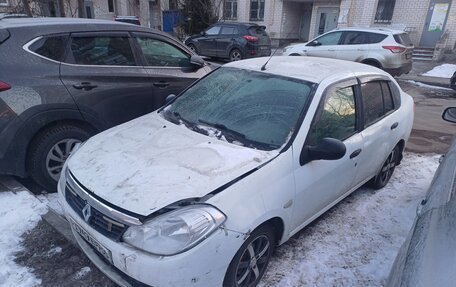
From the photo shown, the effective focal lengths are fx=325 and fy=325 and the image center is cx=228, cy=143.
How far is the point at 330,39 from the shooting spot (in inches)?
446

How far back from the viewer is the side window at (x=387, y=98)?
3.70 metres

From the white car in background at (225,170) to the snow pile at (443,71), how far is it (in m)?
12.0

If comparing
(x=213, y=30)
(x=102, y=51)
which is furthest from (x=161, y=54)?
(x=213, y=30)

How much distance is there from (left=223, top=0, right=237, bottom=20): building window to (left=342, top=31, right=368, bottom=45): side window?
13.6 metres

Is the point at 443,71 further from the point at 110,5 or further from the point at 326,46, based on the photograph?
the point at 110,5

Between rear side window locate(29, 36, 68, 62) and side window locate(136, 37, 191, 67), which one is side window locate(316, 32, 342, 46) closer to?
side window locate(136, 37, 191, 67)

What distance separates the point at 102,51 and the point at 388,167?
3.80 metres

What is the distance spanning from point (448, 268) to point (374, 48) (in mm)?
10608

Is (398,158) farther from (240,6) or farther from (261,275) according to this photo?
(240,6)

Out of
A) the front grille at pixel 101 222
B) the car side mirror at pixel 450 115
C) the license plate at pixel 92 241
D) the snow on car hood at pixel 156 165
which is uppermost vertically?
the car side mirror at pixel 450 115

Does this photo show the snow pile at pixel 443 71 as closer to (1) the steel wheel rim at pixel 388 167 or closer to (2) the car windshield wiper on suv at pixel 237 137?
(1) the steel wheel rim at pixel 388 167

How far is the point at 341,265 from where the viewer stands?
274 centimetres

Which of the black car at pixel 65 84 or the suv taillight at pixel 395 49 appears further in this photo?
the suv taillight at pixel 395 49

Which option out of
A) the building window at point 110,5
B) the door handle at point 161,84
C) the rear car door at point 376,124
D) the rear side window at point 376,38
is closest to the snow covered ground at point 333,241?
the rear car door at point 376,124
